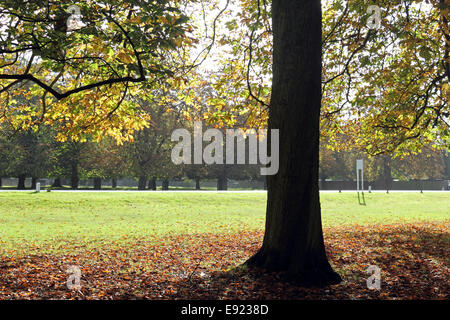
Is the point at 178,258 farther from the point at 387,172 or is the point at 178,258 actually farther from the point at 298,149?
the point at 387,172

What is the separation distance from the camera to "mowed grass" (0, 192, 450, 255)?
11.4 meters

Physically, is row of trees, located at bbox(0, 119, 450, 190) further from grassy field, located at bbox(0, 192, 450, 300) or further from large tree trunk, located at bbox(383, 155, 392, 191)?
grassy field, located at bbox(0, 192, 450, 300)

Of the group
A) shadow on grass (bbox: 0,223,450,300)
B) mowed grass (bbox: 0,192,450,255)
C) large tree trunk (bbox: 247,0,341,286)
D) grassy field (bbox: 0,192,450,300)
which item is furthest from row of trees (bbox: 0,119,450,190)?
large tree trunk (bbox: 247,0,341,286)

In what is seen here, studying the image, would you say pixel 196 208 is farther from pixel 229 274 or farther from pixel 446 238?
pixel 229 274

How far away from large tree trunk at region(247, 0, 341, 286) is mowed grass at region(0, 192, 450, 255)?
591cm

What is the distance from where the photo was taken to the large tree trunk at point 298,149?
631cm

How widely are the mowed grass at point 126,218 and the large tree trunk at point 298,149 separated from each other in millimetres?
5912

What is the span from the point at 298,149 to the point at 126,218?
1265 centimetres

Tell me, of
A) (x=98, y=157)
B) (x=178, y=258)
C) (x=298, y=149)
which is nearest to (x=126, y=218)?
(x=178, y=258)

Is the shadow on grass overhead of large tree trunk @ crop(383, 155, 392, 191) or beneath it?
beneath

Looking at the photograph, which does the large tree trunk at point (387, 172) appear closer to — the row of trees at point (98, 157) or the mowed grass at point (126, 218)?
the row of trees at point (98, 157)

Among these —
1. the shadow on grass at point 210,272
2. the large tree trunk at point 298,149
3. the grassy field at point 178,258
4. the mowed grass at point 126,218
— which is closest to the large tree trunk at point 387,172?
the mowed grass at point 126,218

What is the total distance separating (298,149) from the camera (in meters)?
6.29
